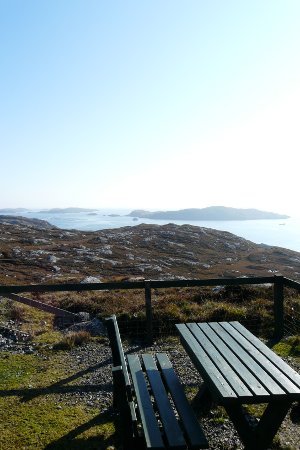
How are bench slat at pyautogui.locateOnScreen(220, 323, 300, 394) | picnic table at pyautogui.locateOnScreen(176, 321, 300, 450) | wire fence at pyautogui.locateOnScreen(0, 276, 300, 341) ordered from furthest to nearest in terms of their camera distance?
wire fence at pyautogui.locateOnScreen(0, 276, 300, 341), bench slat at pyautogui.locateOnScreen(220, 323, 300, 394), picnic table at pyautogui.locateOnScreen(176, 321, 300, 450)

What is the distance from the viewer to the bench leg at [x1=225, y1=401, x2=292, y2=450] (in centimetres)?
402

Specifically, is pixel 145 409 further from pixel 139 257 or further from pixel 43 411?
pixel 139 257

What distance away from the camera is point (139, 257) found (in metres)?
57.6

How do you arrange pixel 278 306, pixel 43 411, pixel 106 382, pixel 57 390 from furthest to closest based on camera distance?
pixel 278 306, pixel 106 382, pixel 57 390, pixel 43 411

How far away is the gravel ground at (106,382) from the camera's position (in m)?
5.35

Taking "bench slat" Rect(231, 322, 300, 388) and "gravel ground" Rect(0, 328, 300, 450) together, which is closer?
"bench slat" Rect(231, 322, 300, 388)

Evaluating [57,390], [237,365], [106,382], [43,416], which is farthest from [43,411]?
[237,365]

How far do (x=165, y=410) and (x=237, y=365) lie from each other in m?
0.95

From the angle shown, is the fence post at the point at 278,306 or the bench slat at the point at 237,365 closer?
the bench slat at the point at 237,365

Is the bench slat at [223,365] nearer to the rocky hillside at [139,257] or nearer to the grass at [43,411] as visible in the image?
the grass at [43,411]

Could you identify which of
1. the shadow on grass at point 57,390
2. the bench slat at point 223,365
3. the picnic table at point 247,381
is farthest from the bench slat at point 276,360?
the shadow on grass at point 57,390

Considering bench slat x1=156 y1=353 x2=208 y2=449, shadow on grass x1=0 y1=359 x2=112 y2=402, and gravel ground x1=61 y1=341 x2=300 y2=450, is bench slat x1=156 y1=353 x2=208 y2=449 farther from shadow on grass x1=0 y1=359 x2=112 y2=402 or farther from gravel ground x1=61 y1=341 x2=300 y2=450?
shadow on grass x1=0 y1=359 x2=112 y2=402

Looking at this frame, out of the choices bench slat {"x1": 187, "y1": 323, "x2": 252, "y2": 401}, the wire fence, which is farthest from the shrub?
bench slat {"x1": 187, "y1": 323, "x2": 252, "y2": 401}

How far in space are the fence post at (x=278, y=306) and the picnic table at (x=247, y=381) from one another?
4931 mm
